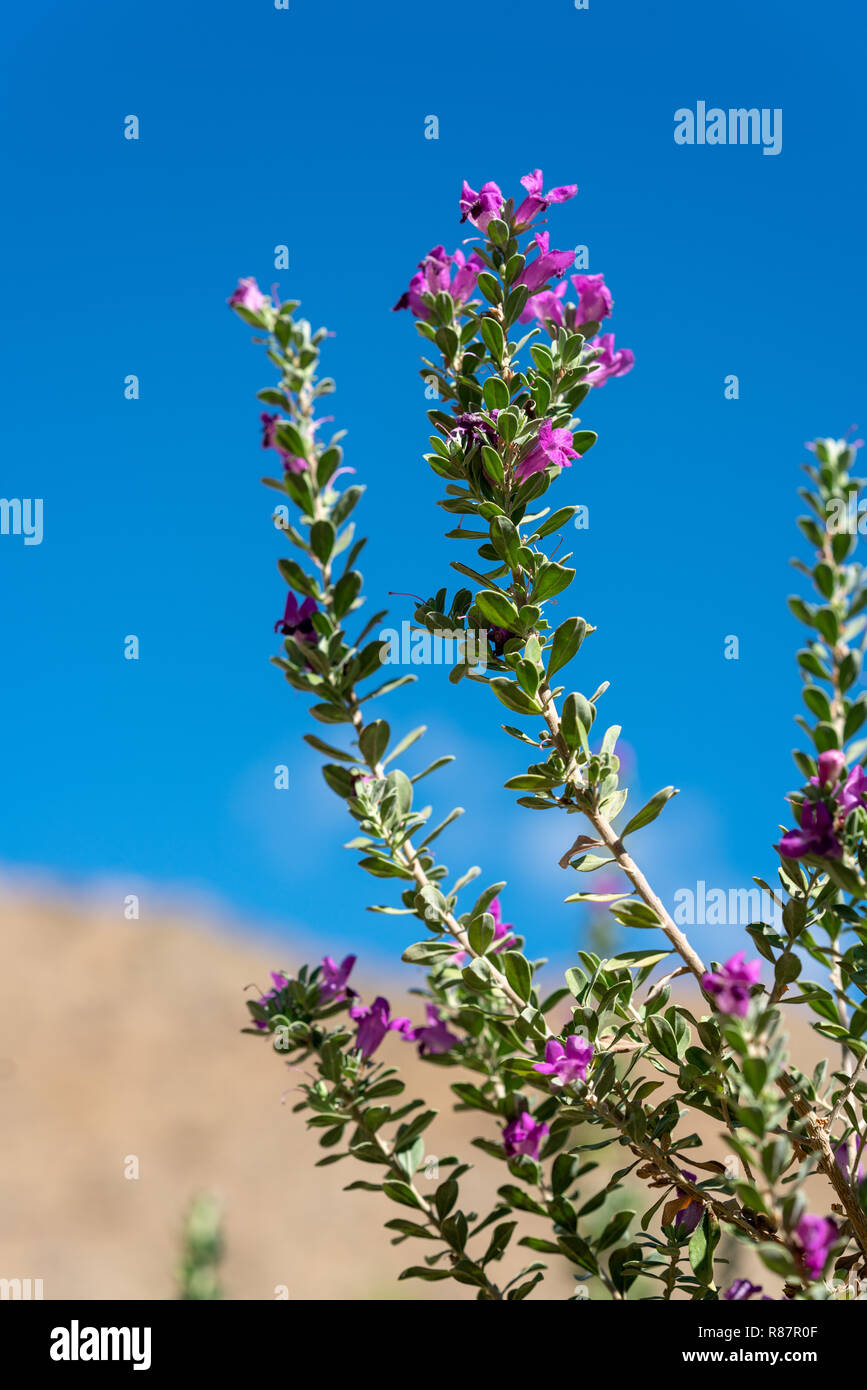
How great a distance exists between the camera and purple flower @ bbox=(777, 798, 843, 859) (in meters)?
1.99

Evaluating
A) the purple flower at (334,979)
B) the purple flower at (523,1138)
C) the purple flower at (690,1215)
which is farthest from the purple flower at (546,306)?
the purple flower at (690,1215)

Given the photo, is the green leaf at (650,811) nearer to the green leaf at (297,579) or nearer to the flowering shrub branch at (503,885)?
the flowering shrub branch at (503,885)

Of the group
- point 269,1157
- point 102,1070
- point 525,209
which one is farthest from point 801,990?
point 102,1070

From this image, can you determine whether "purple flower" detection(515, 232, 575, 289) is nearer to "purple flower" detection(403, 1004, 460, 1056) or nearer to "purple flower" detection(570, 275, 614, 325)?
"purple flower" detection(570, 275, 614, 325)

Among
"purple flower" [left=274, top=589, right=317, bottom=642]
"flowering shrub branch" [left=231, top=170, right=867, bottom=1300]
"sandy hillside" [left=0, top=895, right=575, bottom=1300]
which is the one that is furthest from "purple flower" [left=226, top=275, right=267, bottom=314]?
"sandy hillside" [left=0, top=895, right=575, bottom=1300]

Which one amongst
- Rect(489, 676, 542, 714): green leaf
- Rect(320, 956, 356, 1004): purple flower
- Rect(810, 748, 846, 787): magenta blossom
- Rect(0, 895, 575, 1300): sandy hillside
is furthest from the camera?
Rect(0, 895, 575, 1300): sandy hillside

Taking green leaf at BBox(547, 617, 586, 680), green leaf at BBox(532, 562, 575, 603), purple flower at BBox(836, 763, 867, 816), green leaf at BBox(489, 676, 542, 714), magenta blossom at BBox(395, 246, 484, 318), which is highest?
magenta blossom at BBox(395, 246, 484, 318)

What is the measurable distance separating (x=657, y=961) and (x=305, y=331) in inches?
64.8

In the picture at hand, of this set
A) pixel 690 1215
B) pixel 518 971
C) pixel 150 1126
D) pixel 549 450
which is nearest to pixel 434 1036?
pixel 518 971

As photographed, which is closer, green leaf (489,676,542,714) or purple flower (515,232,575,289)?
green leaf (489,676,542,714)

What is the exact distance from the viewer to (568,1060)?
2416mm

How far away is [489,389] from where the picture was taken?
2758 mm

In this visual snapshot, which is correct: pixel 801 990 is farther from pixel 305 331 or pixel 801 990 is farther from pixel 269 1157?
pixel 269 1157

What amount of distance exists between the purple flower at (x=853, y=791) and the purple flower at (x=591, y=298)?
157cm
